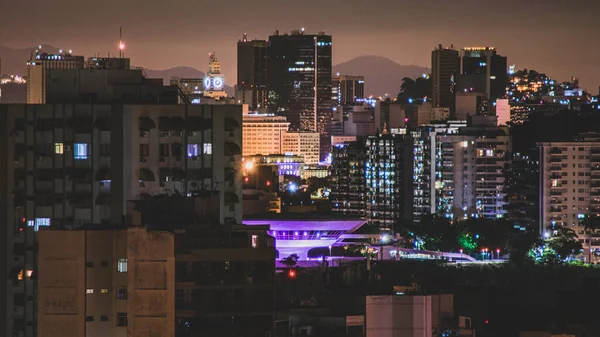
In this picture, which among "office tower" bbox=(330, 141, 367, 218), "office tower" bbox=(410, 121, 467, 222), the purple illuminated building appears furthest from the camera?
"office tower" bbox=(330, 141, 367, 218)

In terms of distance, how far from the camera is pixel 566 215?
118562 millimetres

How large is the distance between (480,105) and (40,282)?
436 feet

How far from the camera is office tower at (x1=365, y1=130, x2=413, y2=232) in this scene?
442ft

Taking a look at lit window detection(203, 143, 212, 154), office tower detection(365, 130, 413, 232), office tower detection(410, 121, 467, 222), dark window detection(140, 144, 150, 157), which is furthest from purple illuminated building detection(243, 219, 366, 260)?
office tower detection(365, 130, 413, 232)

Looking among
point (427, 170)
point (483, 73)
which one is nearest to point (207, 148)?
point (427, 170)

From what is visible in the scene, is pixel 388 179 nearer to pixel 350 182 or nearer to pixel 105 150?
pixel 350 182

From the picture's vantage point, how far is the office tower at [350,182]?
140m

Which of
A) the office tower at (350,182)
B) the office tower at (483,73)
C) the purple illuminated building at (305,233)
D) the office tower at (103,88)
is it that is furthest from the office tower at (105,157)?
the office tower at (483,73)

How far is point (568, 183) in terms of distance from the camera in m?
121

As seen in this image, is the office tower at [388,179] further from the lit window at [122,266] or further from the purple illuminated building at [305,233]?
the lit window at [122,266]

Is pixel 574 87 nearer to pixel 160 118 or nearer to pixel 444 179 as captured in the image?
pixel 444 179

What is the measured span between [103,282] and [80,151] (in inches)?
441

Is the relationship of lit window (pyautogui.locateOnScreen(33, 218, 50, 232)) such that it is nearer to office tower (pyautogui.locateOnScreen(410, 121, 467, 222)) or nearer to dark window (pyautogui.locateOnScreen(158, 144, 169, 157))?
dark window (pyautogui.locateOnScreen(158, 144, 169, 157))

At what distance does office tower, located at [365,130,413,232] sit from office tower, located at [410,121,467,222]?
1520 millimetres
